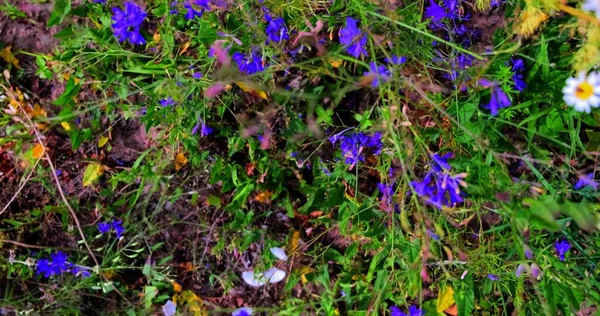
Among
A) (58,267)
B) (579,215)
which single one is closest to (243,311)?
(58,267)

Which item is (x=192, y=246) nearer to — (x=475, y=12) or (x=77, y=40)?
(x=77, y=40)

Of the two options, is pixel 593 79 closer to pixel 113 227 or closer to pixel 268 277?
pixel 268 277

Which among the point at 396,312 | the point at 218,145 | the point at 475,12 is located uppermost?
the point at 475,12

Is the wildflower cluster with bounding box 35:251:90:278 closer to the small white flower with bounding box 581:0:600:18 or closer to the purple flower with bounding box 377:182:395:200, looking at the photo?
the purple flower with bounding box 377:182:395:200

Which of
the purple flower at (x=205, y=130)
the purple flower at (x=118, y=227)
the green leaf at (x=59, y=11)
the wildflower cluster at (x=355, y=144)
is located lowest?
the purple flower at (x=118, y=227)

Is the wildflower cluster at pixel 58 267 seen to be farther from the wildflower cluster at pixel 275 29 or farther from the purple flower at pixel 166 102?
the wildflower cluster at pixel 275 29

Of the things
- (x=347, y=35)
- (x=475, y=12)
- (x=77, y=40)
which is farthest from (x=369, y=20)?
(x=77, y=40)

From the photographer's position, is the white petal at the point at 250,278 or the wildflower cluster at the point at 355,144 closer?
the wildflower cluster at the point at 355,144

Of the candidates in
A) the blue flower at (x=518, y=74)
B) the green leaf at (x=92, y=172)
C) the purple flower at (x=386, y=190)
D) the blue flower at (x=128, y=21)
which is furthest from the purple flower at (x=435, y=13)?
the green leaf at (x=92, y=172)

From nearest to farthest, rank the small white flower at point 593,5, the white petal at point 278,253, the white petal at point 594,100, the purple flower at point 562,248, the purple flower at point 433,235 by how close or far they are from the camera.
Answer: the small white flower at point 593,5 → the white petal at point 594,100 → the purple flower at point 433,235 → the purple flower at point 562,248 → the white petal at point 278,253
